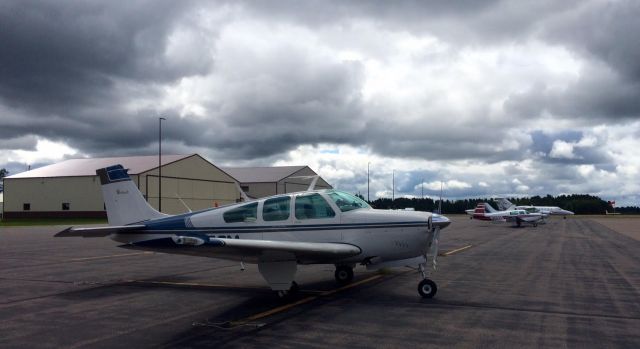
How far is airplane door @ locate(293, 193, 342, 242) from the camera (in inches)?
402

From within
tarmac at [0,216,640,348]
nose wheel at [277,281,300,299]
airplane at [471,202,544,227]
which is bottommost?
tarmac at [0,216,640,348]

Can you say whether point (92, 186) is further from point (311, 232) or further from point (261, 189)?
point (311, 232)

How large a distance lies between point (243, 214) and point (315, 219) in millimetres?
1588

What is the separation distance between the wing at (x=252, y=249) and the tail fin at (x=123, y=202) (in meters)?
3.55

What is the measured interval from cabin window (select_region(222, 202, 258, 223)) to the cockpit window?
162 cm

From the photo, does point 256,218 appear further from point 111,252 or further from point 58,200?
point 58,200

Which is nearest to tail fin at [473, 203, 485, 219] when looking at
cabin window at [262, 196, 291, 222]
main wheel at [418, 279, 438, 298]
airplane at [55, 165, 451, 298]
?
airplane at [55, 165, 451, 298]

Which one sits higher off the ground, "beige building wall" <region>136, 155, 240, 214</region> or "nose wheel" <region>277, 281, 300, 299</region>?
"beige building wall" <region>136, 155, 240, 214</region>

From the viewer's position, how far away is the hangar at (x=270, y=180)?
79062 mm

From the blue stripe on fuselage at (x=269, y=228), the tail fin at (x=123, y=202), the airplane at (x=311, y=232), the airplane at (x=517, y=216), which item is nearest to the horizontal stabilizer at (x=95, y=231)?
the airplane at (x=311, y=232)

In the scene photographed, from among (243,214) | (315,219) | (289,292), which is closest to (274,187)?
(243,214)

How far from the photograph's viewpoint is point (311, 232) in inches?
404

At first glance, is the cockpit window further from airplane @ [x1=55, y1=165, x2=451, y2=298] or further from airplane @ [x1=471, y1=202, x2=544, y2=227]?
airplane @ [x1=471, y1=202, x2=544, y2=227]

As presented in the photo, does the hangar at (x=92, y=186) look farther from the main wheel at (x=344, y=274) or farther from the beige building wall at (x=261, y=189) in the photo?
the main wheel at (x=344, y=274)
